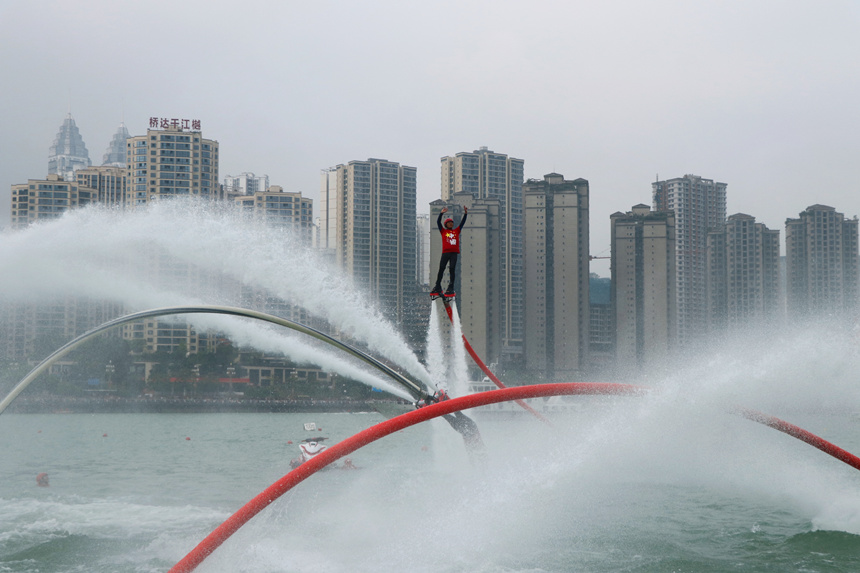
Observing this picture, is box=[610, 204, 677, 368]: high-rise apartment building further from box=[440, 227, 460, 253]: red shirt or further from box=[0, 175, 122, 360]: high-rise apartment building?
box=[440, 227, 460, 253]: red shirt

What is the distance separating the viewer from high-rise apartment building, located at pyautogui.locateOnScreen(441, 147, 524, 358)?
9819 cm

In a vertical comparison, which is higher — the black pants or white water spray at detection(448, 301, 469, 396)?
the black pants

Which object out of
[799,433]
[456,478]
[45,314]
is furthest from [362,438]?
[45,314]

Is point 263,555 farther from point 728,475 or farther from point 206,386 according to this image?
point 206,386

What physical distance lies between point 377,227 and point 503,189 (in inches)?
1201

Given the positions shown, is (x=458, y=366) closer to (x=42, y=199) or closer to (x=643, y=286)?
(x=42, y=199)

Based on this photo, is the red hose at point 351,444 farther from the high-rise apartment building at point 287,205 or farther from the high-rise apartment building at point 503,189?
the high-rise apartment building at point 503,189

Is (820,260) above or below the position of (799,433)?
above

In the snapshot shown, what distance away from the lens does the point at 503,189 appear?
336 ft

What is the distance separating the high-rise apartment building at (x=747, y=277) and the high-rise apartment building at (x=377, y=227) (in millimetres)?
38912

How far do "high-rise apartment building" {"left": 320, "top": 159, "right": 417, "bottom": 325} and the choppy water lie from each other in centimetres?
4294

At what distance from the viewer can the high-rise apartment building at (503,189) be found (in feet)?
322

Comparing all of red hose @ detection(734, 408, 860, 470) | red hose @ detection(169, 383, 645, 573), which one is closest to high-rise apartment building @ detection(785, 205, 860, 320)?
red hose @ detection(734, 408, 860, 470)

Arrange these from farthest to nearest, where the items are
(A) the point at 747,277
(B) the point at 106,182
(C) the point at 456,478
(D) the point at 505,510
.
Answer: (A) the point at 747,277
(B) the point at 106,182
(C) the point at 456,478
(D) the point at 505,510
